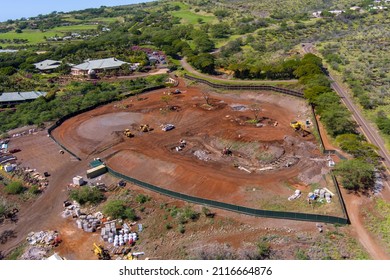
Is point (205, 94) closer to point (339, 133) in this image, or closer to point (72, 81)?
point (339, 133)

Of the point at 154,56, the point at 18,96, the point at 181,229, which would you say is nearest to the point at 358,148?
the point at 181,229

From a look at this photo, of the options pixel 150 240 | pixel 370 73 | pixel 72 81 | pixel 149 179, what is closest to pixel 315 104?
pixel 370 73

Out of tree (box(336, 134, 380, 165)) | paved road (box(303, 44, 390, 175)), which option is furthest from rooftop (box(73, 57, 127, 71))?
tree (box(336, 134, 380, 165))

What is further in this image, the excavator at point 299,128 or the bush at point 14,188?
the excavator at point 299,128

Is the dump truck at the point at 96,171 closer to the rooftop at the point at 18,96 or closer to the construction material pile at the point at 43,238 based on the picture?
the construction material pile at the point at 43,238

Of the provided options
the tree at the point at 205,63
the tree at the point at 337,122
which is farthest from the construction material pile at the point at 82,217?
the tree at the point at 205,63
